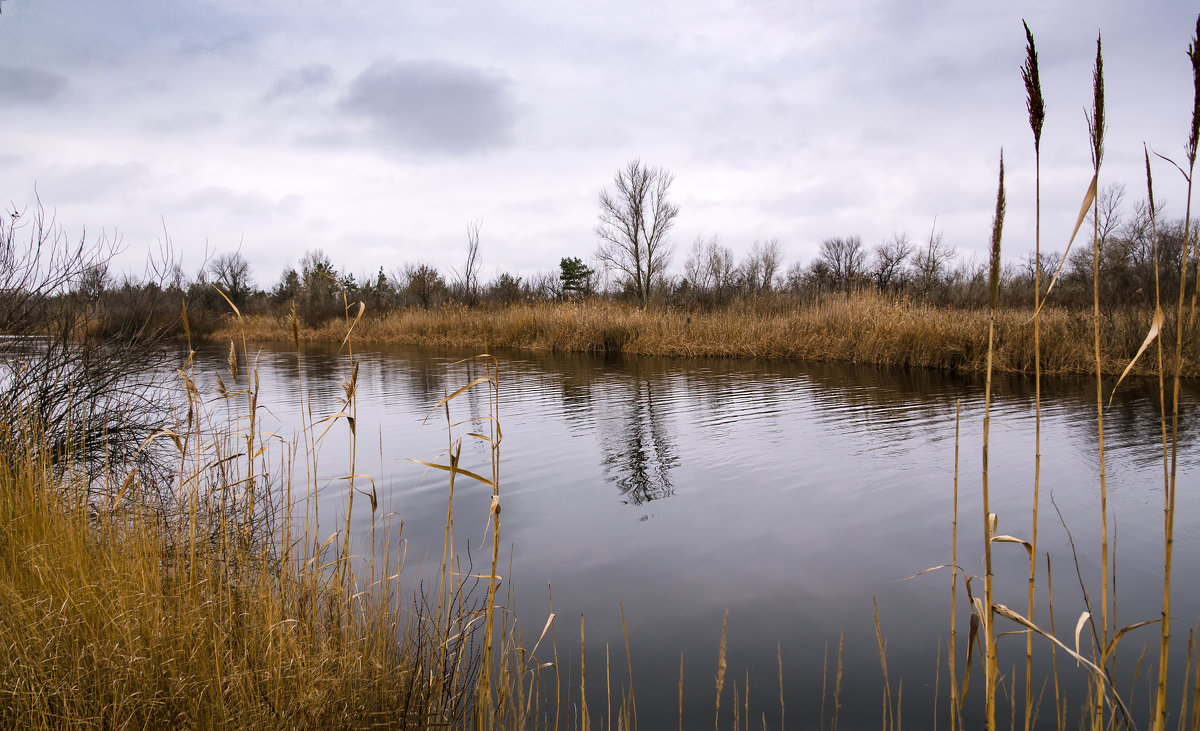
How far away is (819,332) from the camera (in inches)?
601

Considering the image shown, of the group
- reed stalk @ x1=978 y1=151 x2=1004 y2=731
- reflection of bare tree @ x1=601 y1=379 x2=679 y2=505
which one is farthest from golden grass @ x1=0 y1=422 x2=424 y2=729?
reflection of bare tree @ x1=601 y1=379 x2=679 y2=505

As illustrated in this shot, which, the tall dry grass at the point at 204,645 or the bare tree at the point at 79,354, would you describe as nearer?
the tall dry grass at the point at 204,645

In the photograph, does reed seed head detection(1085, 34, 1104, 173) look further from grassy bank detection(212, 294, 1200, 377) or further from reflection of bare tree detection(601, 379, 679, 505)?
grassy bank detection(212, 294, 1200, 377)

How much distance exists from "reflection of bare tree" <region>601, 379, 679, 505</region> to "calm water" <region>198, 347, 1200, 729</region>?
32 millimetres

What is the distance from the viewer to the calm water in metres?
2.86

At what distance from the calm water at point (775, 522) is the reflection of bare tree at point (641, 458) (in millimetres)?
32

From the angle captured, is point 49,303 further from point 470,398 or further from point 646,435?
point 470,398

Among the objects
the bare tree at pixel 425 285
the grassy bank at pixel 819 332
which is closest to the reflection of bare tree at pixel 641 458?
the grassy bank at pixel 819 332

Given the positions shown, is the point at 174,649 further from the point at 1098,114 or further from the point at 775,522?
the point at 775,522

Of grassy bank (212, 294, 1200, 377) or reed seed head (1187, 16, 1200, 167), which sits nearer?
reed seed head (1187, 16, 1200, 167)

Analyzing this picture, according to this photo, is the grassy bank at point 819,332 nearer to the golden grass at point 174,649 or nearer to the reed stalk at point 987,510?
the reed stalk at point 987,510

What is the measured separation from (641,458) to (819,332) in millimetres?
10205

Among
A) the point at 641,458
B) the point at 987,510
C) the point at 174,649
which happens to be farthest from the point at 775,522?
the point at 174,649

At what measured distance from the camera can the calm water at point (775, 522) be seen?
2.86 metres
